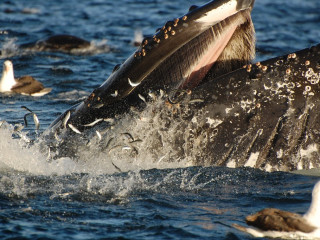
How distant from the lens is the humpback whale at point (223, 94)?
21.8 ft

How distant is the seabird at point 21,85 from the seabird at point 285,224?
24.2 feet

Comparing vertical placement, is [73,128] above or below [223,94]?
below

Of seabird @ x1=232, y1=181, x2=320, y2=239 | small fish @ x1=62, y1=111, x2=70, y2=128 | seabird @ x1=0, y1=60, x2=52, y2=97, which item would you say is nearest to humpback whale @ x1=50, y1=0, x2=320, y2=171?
small fish @ x1=62, y1=111, x2=70, y2=128

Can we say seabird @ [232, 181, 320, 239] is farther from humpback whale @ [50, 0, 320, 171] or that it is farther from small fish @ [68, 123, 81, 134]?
small fish @ [68, 123, 81, 134]

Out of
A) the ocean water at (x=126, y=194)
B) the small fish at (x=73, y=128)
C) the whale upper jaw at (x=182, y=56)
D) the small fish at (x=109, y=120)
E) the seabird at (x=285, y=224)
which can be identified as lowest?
the seabird at (x=285, y=224)

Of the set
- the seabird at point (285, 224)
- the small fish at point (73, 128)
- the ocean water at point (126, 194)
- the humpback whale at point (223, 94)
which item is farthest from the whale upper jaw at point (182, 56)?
the seabird at point (285, 224)

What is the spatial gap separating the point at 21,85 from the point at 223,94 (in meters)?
6.58

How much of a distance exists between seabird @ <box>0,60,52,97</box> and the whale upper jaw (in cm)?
532

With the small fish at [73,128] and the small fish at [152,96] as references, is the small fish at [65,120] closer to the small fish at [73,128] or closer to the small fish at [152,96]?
the small fish at [73,128]

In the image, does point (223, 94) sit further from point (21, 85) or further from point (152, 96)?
point (21, 85)

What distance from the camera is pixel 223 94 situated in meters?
6.73

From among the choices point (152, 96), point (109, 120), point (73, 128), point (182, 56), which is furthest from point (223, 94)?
point (73, 128)

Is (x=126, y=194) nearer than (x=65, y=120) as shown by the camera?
Yes

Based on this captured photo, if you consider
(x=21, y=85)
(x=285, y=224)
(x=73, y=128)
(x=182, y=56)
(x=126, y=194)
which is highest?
(x=21, y=85)
